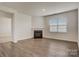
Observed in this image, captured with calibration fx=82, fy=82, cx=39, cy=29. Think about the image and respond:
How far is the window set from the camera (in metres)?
2.74

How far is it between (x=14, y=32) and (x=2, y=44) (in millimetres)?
1279

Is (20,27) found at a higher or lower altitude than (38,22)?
lower

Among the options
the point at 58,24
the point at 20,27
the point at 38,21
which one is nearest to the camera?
the point at 58,24

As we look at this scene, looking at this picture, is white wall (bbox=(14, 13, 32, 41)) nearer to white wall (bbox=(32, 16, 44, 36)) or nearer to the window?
white wall (bbox=(32, 16, 44, 36))

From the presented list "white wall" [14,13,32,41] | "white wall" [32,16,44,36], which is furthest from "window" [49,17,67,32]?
"white wall" [14,13,32,41]

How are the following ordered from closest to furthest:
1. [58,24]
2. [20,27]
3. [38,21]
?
[58,24], [38,21], [20,27]

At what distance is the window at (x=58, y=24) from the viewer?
2745 mm

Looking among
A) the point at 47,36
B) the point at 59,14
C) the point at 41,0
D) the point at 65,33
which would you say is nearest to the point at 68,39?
the point at 65,33

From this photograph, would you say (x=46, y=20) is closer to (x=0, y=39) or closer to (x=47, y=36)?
(x=47, y=36)

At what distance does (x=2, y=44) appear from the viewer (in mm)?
3174

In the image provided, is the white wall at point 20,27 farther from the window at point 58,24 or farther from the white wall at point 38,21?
the window at point 58,24

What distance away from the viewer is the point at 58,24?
108 inches

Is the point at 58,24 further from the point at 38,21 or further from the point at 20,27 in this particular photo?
the point at 20,27

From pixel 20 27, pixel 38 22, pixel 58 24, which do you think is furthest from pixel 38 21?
pixel 20 27
